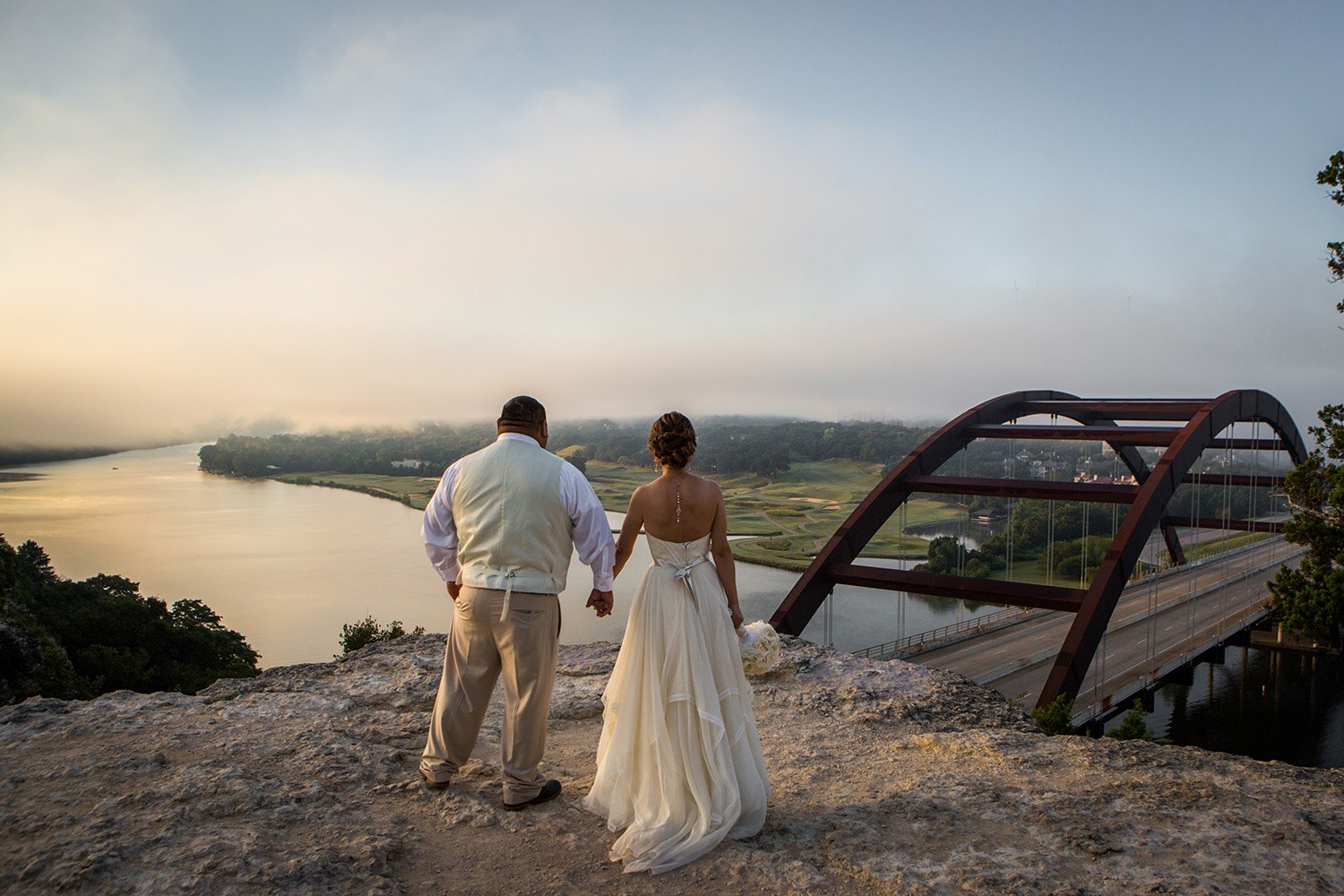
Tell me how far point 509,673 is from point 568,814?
576 mm

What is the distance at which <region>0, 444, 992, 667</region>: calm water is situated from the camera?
3400 cm

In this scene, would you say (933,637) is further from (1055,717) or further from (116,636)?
(116,636)

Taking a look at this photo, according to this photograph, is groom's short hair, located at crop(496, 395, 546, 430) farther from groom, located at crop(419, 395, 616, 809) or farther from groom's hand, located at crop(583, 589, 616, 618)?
groom's hand, located at crop(583, 589, 616, 618)

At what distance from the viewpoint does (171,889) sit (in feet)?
6.64

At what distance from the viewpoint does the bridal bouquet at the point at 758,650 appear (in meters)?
3.50

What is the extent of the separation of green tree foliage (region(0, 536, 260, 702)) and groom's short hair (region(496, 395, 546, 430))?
16.8m

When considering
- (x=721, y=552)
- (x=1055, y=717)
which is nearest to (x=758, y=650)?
(x=721, y=552)

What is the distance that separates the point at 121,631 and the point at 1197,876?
2646cm

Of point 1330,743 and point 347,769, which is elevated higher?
point 347,769

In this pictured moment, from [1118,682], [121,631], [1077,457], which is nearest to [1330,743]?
[1118,682]

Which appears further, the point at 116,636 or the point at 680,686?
the point at 116,636

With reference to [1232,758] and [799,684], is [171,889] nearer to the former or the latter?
[799,684]

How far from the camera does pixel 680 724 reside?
8.70 ft

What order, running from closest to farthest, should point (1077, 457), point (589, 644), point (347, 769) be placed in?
point (347, 769) → point (589, 644) → point (1077, 457)
